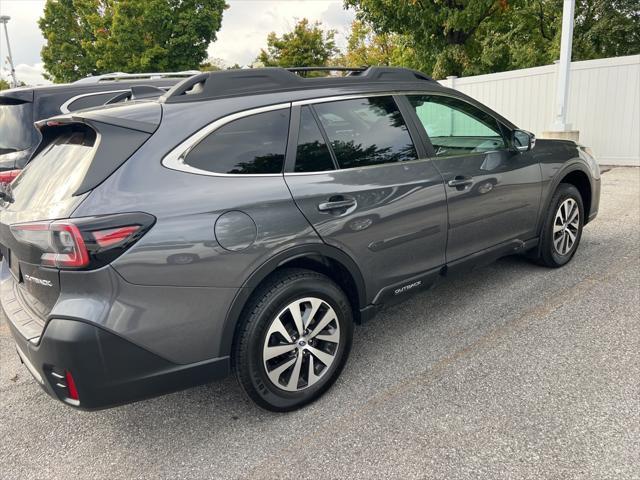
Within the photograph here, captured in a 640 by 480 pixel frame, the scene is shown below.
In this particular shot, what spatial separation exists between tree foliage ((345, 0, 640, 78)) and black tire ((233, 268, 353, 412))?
1395 centimetres

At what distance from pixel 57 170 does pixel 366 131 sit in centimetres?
176

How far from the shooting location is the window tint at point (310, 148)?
2.68 m

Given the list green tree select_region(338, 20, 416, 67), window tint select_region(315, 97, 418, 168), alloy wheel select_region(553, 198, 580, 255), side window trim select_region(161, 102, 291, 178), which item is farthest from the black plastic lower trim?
green tree select_region(338, 20, 416, 67)

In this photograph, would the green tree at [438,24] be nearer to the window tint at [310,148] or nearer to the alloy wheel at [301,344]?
the window tint at [310,148]

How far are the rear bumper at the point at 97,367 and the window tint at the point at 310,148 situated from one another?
A: 1217 mm

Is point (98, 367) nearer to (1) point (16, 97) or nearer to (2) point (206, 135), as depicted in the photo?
(2) point (206, 135)

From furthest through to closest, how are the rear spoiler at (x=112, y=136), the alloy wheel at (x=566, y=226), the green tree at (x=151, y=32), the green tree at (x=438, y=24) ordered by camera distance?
the green tree at (x=151, y=32) → the green tree at (x=438, y=24) → the alloy wheel at (x=566, y=226) → the rear spoiler at (x=112, y=136)

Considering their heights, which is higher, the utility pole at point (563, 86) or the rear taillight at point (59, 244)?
the utility pole at point (563, 86)

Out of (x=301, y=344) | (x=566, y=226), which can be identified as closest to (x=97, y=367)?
(x=301, y=344)

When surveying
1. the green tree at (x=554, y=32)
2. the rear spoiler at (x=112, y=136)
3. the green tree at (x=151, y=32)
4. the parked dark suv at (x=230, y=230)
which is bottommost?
the parked dark suv at (x=230, y=230)

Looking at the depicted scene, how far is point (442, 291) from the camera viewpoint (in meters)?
4.22

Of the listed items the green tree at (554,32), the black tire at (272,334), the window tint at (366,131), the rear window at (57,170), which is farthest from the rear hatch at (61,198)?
the green tree at (554,32)

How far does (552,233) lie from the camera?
4.30 metres

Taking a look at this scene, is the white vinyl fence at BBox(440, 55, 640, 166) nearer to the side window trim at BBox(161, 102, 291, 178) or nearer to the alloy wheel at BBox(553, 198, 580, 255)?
the alloy wheel at BBox(553, 198, 580, 255)
